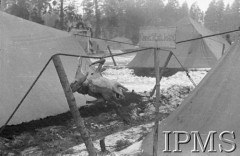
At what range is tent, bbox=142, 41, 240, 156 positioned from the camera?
12.7ft

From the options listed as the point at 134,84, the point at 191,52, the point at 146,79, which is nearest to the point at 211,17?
the point at 191,52

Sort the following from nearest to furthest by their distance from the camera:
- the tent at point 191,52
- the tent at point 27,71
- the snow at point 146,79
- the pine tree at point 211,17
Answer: the tent at point 27,71, the snow at point 146,79, the tent at point 191,52, the pine tree at point 211,17

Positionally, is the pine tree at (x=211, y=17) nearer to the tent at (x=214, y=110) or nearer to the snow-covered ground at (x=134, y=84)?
the snow-covered ground at (x=134, y=84)

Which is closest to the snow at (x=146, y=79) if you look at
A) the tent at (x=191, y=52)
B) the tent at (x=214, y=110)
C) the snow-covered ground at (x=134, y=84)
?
the snow-covered ground at (x=134, y=84)

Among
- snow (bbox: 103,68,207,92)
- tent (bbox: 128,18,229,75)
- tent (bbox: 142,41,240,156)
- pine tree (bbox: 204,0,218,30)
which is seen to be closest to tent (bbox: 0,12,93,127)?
tent (bbox: 142,41,240,156)

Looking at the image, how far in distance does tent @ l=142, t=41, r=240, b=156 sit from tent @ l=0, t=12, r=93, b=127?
2776mm

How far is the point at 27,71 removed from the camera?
6363mm

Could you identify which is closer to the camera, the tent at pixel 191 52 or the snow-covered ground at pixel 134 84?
the snow-covered ground at pixel 134 84

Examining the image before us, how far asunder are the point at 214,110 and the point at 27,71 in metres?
3.88

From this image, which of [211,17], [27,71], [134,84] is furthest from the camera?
[211,17]

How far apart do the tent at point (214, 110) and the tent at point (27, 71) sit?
9.11 ft

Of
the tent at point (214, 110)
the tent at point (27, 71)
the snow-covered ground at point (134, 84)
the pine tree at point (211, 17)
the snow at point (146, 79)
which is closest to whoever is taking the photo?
the tent at point (214, 110)

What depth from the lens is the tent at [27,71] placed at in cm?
589

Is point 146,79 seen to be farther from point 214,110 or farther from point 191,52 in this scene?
point 214,110
